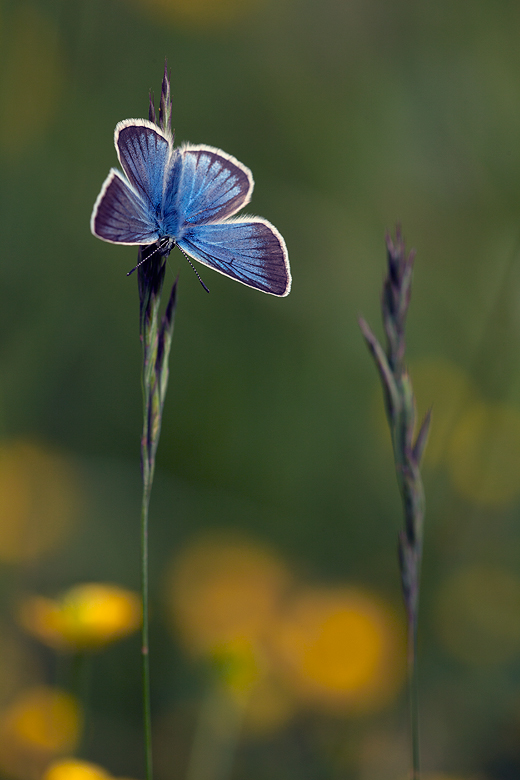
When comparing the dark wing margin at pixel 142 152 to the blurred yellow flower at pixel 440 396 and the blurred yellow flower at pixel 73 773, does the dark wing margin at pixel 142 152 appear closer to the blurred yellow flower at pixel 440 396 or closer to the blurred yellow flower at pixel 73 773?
the blurred yellow flower at pixel 73 773

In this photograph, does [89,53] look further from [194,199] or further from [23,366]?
[194,199]

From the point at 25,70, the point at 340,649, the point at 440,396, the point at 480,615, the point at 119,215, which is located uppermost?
the point at 25,70

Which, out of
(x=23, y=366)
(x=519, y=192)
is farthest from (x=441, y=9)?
(x=23, y=366)

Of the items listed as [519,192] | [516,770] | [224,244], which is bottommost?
[516,770]

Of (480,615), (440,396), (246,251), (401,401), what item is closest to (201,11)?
(440,396)

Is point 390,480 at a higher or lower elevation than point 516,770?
higher

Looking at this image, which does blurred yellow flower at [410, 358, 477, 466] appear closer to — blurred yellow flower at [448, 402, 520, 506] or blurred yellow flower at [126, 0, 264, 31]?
blurred yellow flower at [448, 402, 520, 506]

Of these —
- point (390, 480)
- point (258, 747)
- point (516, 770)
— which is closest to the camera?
point (516, 770)

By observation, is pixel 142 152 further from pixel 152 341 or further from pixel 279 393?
pixel 279 393
